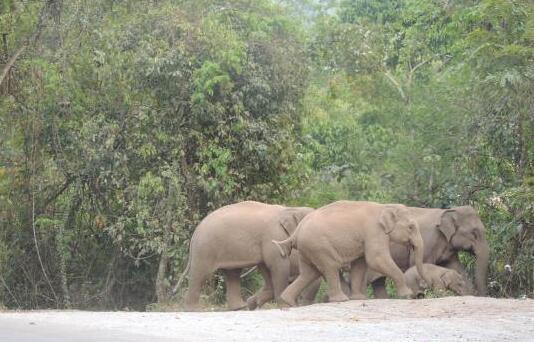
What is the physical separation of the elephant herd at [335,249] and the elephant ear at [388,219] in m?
0.01

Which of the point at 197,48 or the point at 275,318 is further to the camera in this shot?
the point at 197,48

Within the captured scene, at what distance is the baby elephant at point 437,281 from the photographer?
16438 millimetres

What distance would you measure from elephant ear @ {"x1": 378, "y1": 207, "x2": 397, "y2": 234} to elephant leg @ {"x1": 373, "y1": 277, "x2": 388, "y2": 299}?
1.88m

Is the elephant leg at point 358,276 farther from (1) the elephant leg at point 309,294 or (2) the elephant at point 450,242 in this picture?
(2) the elephant at point 450,242

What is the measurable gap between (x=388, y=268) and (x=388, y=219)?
0.71 m

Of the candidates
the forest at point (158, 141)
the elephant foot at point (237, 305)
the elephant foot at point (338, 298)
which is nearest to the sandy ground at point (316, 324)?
the elephant foot at point (338, 298)

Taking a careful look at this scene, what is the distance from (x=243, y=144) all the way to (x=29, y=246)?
4.22 metres

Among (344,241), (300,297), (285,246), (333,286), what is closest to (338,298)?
(333,286)

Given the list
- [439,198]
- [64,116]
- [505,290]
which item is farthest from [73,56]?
[505,290]

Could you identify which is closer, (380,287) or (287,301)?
(287,301)

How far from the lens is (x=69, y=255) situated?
20.8m

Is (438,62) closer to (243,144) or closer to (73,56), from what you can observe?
(243,144)

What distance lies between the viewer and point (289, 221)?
16.4 m

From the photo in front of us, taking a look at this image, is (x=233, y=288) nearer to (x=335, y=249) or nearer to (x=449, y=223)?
(x=335, y=249)
